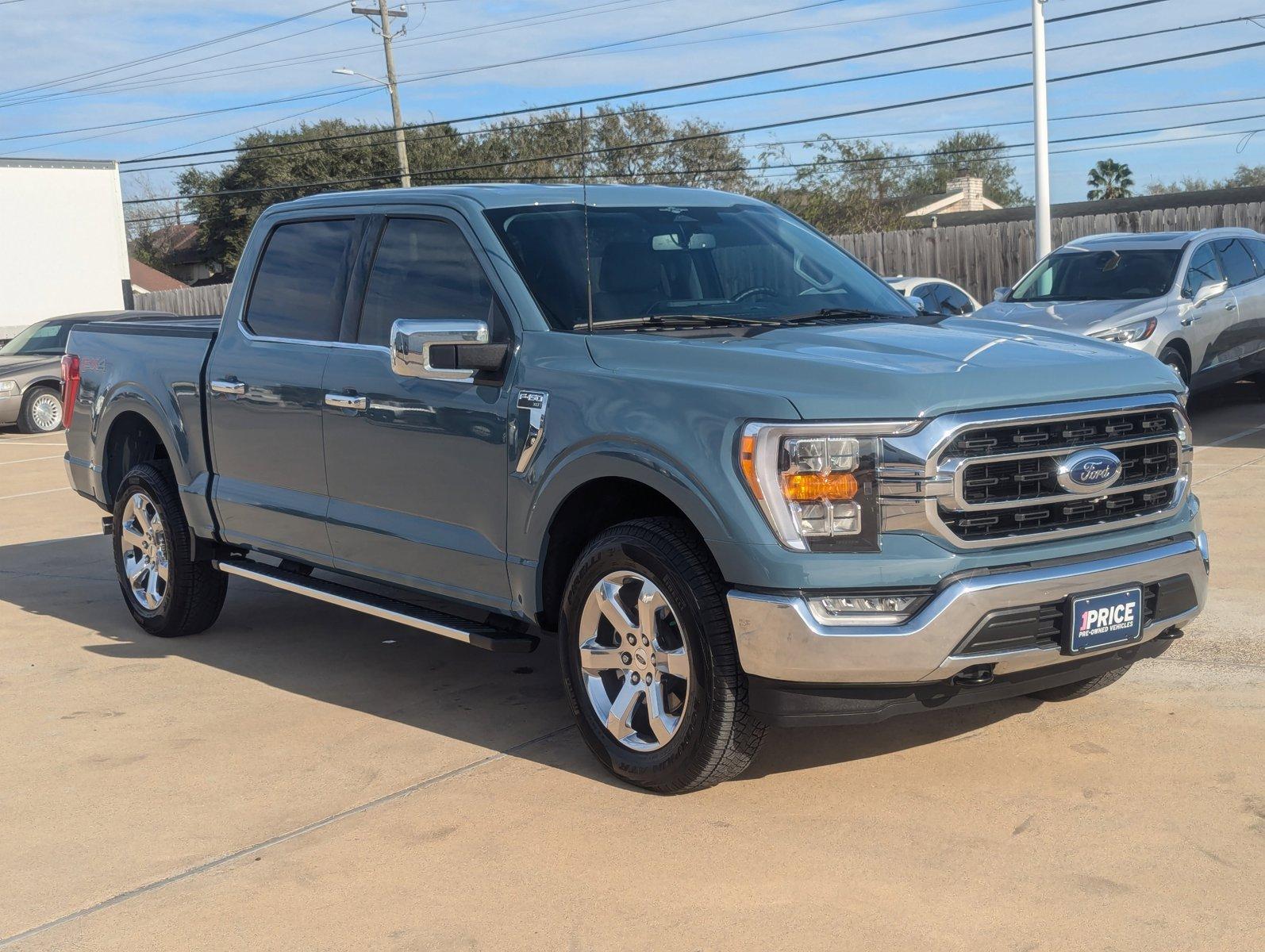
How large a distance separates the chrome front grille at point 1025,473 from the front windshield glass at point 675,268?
1213 millimetres

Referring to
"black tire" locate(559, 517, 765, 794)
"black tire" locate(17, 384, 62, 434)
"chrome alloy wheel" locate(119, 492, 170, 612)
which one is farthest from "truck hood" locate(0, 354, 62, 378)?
"black tire" locate(559, 517, 765, 794)

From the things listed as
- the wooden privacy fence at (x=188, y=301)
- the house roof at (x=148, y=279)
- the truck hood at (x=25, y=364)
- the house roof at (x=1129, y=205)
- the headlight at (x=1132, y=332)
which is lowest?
the headlight at (x=1132, y=332)

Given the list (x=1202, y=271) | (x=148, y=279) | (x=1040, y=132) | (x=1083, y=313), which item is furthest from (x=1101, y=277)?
(x=148, y=279)

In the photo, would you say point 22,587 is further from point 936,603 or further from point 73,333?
point 936,603

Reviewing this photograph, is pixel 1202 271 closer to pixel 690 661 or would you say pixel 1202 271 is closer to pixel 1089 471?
pixel 1089 471

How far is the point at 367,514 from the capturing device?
5773 millimetres

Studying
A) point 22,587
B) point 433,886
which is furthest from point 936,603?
point 22,587

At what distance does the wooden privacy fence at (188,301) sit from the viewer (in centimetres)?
3597

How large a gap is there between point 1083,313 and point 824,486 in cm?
936

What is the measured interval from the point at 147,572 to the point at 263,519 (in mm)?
1225

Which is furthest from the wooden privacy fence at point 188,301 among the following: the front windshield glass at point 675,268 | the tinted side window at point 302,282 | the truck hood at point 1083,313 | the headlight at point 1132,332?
the front windshield glass at point 675,268

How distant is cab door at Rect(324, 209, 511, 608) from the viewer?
205 inches

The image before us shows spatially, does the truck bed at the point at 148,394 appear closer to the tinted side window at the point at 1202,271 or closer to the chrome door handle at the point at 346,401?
the chrome door handle at the point at 346,401

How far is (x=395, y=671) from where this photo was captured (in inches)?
255
